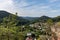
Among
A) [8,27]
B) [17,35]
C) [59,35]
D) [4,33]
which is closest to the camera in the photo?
[59,35]

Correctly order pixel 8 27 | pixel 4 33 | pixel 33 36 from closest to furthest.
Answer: pixel 4 33, pixel 8 27, pixel 33 36


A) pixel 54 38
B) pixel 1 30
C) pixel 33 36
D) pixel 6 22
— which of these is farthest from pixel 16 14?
pixel 33 36

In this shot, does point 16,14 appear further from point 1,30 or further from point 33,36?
point 33,36

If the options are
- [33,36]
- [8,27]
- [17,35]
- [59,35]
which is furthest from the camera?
[33,36]

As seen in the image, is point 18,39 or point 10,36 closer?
point 10,36

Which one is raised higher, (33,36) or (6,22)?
(6,22)

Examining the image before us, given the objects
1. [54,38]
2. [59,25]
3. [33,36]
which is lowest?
[33,36]

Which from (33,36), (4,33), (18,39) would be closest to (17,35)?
(18,39)

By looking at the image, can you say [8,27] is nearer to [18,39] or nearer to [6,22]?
[6,22]

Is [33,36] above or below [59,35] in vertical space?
below
